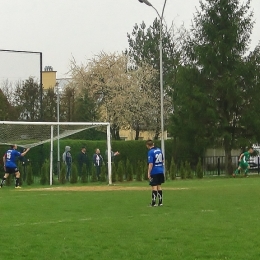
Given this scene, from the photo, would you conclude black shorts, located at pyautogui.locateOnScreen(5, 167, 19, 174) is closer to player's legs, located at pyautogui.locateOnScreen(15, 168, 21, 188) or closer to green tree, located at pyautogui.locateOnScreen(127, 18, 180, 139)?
player's legs, located at pyautogui.locateOnScreen(15, 168, 21, 188)

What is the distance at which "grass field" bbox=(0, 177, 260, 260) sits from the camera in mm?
10867

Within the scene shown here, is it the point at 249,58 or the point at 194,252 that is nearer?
the point at 194,252

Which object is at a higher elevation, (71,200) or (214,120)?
(214,120)

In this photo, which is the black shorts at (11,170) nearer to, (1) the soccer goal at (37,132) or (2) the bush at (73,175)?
(1) the soccer goal at (37,132)

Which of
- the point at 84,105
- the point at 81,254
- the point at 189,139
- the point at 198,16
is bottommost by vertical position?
the point at 81,254

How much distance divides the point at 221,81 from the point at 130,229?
31153mm

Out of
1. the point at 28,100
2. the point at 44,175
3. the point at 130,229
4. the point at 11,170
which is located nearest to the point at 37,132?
the point at 44,175

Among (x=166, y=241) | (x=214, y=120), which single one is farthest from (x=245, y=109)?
(x=166, y=241)

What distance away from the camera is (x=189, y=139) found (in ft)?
152

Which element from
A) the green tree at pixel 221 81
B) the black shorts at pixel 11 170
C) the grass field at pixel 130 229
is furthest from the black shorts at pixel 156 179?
the green tree at pixel 221 81

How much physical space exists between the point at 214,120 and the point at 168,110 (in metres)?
21.5

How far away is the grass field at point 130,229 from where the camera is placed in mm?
10867

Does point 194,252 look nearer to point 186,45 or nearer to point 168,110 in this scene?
point 186,45

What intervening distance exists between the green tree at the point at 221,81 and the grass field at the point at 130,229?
23.2 m
